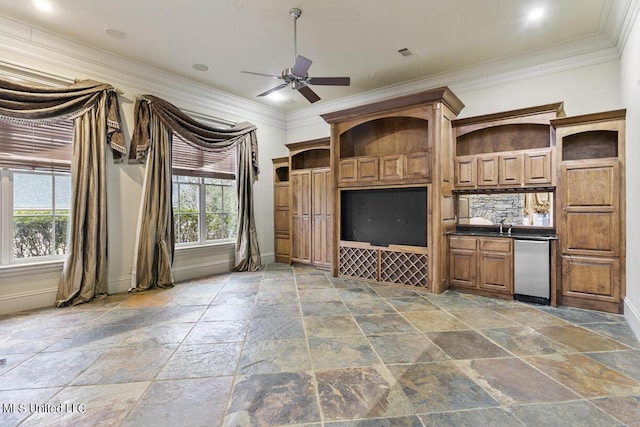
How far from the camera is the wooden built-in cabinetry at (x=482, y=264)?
3.97 meters

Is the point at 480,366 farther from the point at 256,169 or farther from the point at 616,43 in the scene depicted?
the point at 256,169

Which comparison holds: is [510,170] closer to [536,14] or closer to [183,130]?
[536,14]

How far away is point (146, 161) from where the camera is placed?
14.8 ft

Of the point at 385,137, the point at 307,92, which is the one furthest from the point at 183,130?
the point at 385,137

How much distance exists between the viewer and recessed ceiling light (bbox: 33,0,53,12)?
3.15 metres

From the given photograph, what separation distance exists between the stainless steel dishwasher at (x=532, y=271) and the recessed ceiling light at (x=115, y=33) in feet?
18.4

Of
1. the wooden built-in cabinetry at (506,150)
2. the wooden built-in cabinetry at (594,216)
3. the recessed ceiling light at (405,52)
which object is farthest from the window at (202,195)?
the wooden built-in cabinetry at (594,216)

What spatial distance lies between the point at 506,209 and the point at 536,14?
2.42 meters

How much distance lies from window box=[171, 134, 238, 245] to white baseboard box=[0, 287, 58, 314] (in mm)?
1761

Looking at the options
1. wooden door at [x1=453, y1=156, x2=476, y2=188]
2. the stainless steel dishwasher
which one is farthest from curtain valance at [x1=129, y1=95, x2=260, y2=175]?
the stainless steel dishwasher

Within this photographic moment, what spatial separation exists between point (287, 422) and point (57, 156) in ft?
14.0

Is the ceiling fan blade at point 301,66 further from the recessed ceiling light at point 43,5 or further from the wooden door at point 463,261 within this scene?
the wooden door at point 463,261

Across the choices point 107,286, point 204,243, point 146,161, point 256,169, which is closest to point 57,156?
point 146,161

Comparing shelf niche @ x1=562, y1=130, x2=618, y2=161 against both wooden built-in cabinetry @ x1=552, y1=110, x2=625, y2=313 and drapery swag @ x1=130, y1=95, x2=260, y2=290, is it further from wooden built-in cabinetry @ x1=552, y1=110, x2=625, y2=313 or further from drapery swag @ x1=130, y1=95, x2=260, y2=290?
drapery swag @ x1=130, y1=95, x2=260, y2=290
